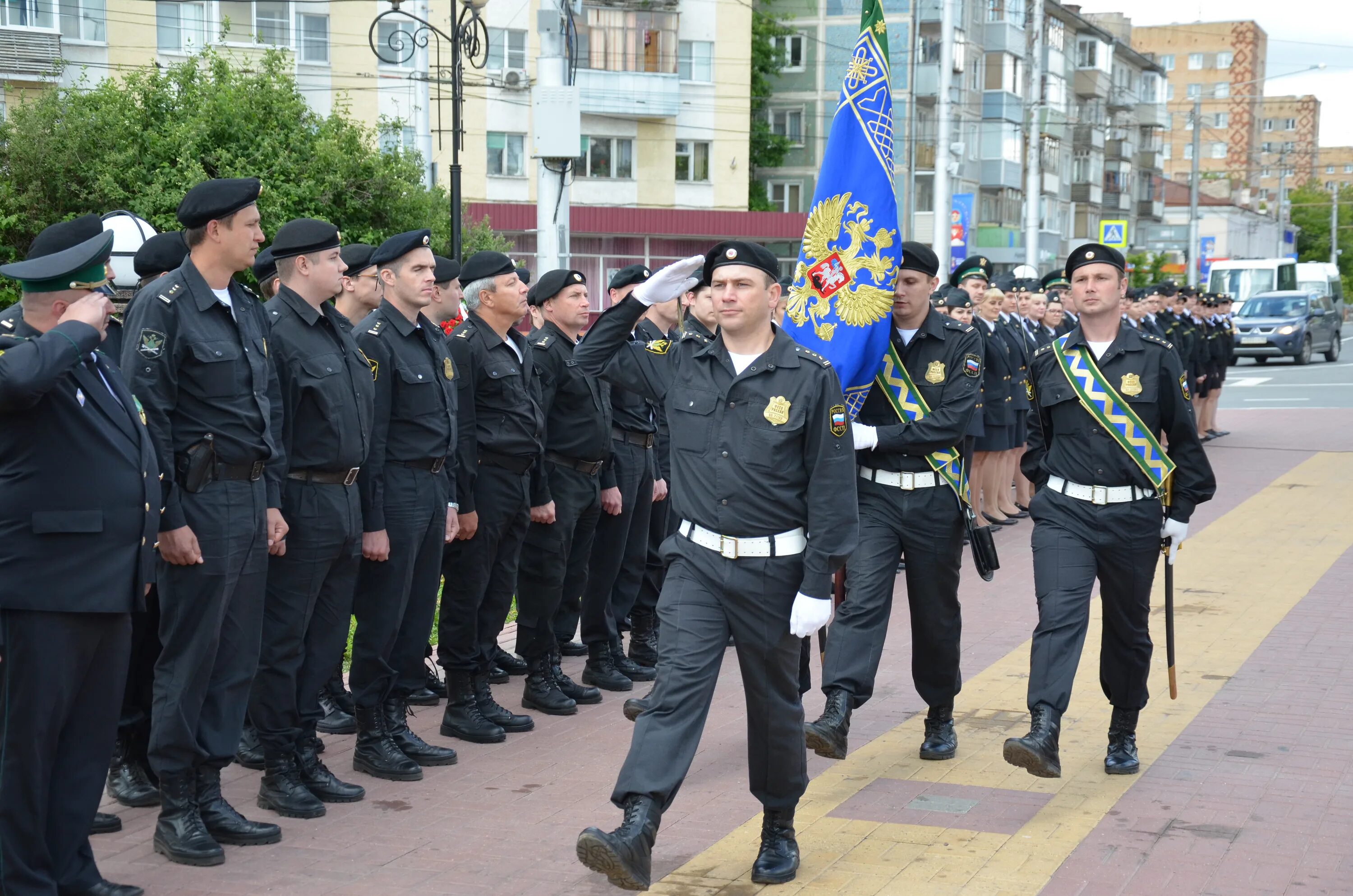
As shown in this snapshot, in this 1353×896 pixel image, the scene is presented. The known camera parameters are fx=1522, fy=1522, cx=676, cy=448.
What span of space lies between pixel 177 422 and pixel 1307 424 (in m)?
22.0

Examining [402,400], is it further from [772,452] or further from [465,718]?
[772,452]

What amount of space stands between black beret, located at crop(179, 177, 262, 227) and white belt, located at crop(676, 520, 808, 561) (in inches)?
80.6

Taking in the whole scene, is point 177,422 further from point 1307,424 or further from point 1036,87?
point 1036,87

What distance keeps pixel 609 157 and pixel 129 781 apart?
43.1m

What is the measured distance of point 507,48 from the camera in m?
45.2

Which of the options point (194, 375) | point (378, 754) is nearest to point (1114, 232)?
point (378, 754)

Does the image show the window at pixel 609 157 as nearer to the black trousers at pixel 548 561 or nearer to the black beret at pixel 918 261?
the black trousers at pixel 548 561

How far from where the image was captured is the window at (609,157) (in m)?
47.4

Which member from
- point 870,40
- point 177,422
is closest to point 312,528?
→ point 177,422

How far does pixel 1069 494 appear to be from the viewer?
664cm

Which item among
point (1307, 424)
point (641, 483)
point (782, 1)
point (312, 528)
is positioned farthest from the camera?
point (782, 1)

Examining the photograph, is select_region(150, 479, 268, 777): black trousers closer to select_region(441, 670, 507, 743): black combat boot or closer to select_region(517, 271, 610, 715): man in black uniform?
select_region(441, 670, 507, 743): black combat boot

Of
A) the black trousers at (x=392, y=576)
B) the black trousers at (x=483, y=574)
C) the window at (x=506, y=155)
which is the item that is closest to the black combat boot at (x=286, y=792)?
the black trousers at (x=392, y=576)

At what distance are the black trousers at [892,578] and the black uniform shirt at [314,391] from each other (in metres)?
2.22
